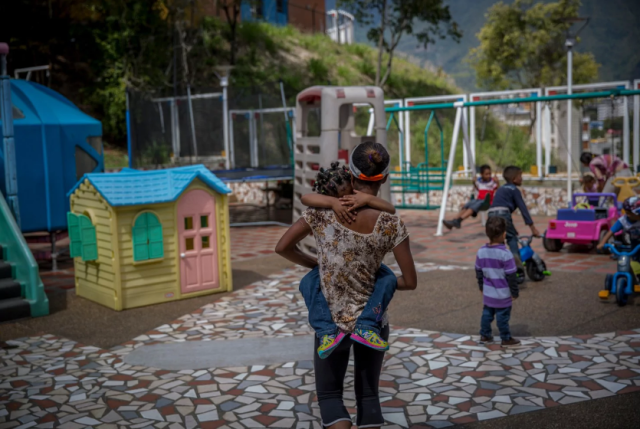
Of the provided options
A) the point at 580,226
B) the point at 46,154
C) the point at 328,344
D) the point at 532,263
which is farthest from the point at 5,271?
the point at 580,226

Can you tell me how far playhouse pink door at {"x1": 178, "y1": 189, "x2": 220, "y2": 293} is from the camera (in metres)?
8.47

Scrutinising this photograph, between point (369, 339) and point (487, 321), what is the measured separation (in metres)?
3.11

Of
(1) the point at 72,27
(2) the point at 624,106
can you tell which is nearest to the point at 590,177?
(2) the point at 624,106

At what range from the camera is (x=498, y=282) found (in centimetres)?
603

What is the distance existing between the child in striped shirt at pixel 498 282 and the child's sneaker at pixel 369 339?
2.91m

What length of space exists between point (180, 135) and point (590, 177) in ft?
32.5

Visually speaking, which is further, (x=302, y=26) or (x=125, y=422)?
(x=302, y=26)

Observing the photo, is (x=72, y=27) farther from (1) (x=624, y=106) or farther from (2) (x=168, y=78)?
(1) (x=624, y=106)

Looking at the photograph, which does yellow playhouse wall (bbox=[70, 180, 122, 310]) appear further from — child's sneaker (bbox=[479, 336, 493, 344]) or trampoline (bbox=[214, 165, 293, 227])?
trampoline (bbox=[214, 165, 293, 227])

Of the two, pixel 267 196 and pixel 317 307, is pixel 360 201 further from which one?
pixel 267 196

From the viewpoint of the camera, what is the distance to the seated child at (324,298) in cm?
339

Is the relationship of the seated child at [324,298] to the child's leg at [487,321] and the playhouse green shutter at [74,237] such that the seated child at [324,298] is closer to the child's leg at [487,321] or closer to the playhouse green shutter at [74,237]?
the child's leg at [487,321]

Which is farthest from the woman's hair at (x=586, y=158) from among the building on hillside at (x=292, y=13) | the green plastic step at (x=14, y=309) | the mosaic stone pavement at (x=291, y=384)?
the building on hillside at (x=292, y=13)

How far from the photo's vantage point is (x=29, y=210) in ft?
35.8
